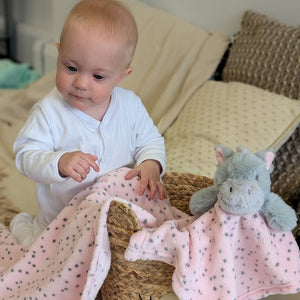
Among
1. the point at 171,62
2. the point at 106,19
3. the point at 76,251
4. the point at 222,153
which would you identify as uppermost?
the point at 106,19

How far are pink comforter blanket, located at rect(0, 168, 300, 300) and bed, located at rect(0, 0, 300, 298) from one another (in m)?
0.34

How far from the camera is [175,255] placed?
799mm

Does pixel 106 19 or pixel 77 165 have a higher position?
pixel 106 19

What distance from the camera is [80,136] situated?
102cm

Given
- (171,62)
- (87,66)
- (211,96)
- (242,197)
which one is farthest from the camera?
(171,62)

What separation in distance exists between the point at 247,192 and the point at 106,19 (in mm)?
430

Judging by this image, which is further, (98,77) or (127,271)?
(98,77)

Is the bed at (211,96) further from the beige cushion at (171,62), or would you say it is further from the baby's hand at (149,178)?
the baby's hand at (149,178)

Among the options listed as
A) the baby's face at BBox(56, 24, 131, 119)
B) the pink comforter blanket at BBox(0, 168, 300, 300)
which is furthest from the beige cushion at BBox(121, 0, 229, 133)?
the pink comforter blanket at BBox(0, 168, 300, 300)

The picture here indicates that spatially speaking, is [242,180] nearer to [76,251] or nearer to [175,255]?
[175,255]

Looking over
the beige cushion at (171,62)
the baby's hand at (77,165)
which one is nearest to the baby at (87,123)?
the baby's hand at (77,165)

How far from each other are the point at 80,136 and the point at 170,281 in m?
0.36

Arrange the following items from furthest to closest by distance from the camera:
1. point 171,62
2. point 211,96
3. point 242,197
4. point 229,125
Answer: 1. point 171,62
2. point 211,96
3. point 229,125
4. point 242,197

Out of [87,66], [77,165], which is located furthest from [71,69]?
[77,165]
